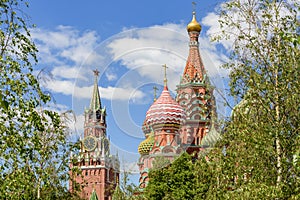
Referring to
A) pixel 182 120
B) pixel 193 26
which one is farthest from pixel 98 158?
pixel 182 120

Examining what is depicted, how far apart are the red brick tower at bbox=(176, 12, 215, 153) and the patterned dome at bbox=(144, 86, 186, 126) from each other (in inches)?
36.4

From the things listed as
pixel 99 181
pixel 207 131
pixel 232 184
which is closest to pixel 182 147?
pixel 207 131

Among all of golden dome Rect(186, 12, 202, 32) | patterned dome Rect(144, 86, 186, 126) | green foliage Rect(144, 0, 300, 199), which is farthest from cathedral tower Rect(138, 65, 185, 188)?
green foliage Rect(144, 0, 300, 199)

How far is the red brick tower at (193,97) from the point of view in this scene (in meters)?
38.5

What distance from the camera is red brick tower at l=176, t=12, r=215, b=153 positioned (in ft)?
126

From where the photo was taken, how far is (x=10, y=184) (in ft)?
28.8

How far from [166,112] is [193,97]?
9.43ft

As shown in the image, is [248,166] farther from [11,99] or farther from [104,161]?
[104,161]

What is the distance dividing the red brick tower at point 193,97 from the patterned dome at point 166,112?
3.03 ft

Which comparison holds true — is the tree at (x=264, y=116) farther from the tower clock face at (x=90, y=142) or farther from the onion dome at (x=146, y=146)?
the tower clock face at (x=90, y=142)

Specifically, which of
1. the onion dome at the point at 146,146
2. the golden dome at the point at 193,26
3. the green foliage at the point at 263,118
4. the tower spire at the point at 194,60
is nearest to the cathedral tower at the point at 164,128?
the tower spire at the point at 194,60

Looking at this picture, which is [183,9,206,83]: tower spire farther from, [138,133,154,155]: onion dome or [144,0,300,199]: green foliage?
[144,0,300,199]: green foliage

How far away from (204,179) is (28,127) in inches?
323

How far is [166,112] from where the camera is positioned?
3812cm
